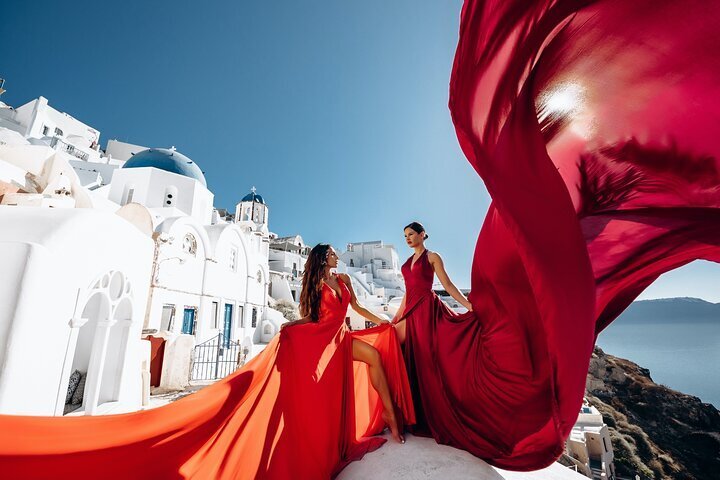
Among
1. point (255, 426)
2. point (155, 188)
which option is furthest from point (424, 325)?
point (155, 188)

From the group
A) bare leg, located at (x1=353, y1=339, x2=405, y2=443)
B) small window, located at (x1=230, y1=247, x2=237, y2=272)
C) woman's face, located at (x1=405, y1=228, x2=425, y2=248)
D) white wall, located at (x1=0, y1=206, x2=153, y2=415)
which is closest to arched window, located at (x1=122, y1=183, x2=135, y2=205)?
small window, located at (x1=230, y1=247, x2=237, y2=272)

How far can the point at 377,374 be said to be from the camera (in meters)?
2.95

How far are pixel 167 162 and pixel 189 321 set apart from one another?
581 inches

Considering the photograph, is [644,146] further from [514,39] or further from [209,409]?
[209,409]

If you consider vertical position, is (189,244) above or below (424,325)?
above

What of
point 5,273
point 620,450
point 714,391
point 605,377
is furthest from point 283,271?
point 714,391

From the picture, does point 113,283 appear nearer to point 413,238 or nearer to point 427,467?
point 413,238

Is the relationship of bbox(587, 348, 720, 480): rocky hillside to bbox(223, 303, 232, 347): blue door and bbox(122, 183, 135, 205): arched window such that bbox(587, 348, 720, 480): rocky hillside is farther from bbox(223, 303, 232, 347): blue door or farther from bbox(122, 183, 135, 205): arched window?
bbox(122, 183, 135, 205): arched window

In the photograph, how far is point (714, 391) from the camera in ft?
295

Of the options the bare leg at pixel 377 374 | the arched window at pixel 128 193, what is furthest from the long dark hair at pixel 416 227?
the arched window at pixel 128 193

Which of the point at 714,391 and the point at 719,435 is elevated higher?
the point at 719,435

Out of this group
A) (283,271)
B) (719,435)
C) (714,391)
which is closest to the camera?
(719,435)

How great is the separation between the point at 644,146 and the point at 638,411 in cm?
4974

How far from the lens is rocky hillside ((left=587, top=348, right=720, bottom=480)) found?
24.1 m
